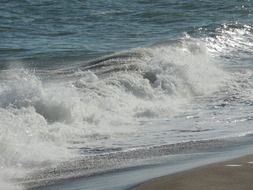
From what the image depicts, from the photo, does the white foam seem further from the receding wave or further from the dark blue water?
the dark blue water

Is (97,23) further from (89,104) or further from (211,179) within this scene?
(211,179)

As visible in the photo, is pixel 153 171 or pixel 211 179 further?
pixel 153 171

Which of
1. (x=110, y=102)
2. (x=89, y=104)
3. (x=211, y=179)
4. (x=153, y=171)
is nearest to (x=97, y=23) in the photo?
(x=110, y=102)

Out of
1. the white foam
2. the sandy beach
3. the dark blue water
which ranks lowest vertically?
the sandy beach

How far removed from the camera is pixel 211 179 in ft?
21.0

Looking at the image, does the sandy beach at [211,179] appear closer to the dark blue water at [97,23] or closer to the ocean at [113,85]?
the ocean at [113,85]

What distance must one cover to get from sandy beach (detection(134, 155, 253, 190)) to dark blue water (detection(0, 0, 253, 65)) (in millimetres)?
9195

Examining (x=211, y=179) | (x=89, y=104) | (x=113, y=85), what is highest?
(x=113, y=85)

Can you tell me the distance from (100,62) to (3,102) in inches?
193

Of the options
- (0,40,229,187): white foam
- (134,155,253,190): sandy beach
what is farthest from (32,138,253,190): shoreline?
(0,40,229,187): white foam

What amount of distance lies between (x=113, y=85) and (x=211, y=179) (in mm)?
6025

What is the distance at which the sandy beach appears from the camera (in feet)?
20.2

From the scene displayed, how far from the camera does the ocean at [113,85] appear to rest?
830 cm

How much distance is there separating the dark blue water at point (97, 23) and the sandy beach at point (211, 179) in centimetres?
919
